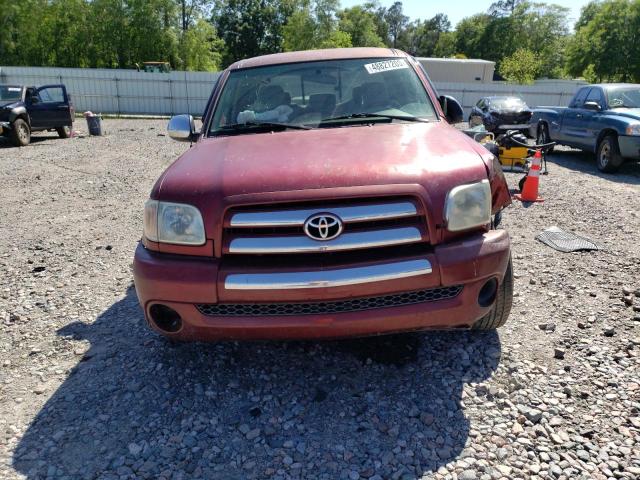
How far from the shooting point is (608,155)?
9562 millimetres

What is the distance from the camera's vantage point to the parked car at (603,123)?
9164 mm

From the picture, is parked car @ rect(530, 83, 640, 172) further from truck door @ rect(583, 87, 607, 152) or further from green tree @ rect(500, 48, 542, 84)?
green tree @ rect(500, 48, 542, 84)

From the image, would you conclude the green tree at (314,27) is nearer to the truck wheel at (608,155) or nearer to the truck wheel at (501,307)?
the truck wheel at (608,155)

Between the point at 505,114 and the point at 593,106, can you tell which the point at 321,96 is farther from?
the point at 505,114

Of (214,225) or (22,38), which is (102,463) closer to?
(214,225)

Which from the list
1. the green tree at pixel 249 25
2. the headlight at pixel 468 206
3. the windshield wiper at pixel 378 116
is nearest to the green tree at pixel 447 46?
the green tree at pixel 249 25

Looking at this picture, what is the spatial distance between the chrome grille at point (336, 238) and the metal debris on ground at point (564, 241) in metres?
3.34

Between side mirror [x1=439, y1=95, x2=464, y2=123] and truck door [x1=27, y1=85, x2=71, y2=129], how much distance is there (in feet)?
44.4

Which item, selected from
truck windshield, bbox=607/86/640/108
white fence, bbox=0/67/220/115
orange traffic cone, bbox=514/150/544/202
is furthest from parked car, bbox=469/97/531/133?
white fence, bbox=0/67/220/115

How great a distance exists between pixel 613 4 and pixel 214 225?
1810 inches

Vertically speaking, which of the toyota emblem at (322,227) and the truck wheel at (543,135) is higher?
the toyota emblem at (322,227)

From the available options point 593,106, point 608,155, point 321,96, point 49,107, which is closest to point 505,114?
point 593,106

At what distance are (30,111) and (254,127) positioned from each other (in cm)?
1312

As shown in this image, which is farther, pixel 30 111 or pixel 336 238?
pixel 30 111
